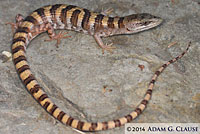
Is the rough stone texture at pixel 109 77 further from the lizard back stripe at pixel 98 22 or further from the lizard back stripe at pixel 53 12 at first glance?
the lizard back stripe at pixel 53 12

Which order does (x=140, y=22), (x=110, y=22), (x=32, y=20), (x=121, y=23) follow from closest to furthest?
(x=140, y=22), (x=121, y=23), (x=110, y=22), (x=32, y=20)

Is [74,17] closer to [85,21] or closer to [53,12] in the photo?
[85,21]

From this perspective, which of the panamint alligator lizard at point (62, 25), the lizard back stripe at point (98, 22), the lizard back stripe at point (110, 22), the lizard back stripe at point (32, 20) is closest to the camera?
the panamint alligator lizard at point (62, 25)

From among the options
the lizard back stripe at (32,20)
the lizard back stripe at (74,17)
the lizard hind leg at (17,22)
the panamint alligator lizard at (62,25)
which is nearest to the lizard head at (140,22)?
the panamint alligator lizard at (62,25)

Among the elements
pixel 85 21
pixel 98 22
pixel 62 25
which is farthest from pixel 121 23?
pixel 62 25

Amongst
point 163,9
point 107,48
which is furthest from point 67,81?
point 163,9
